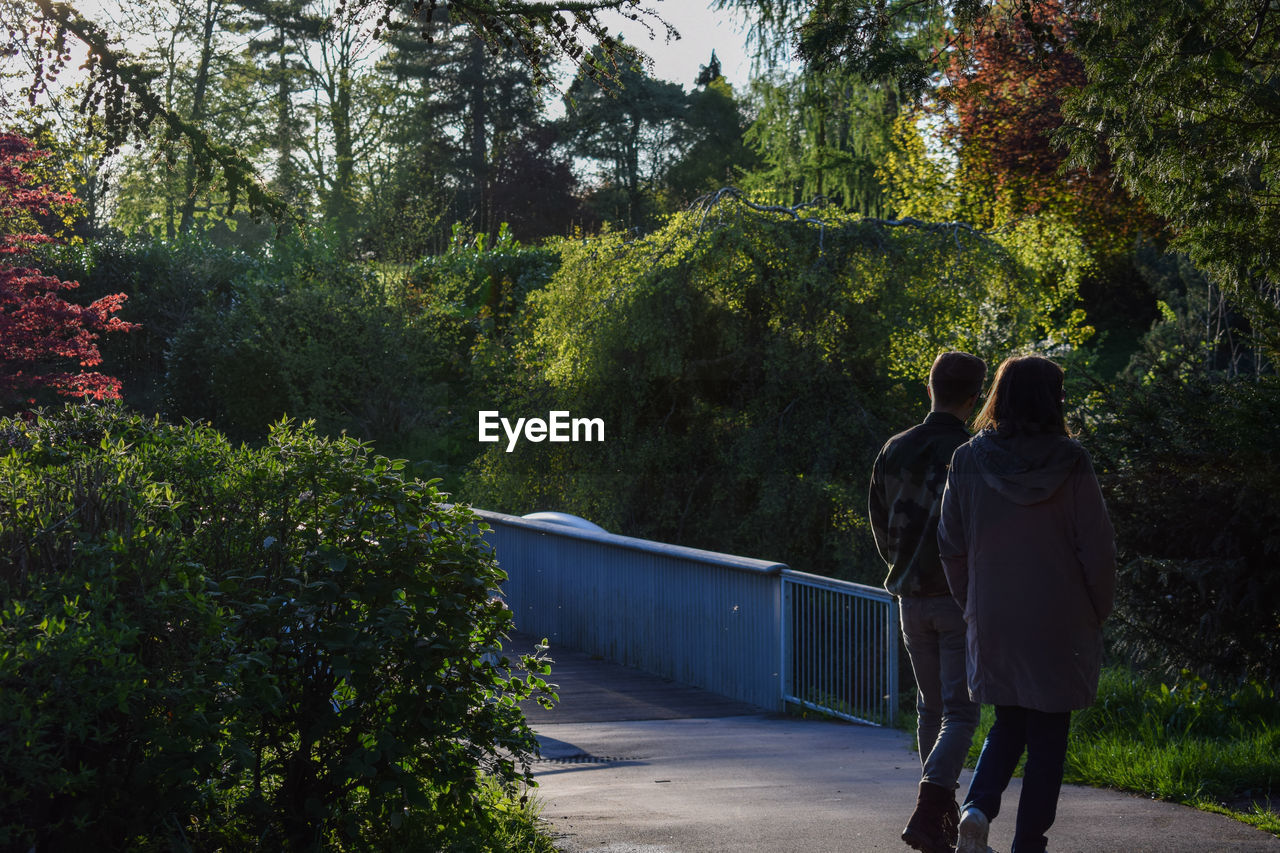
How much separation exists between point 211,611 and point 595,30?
4221mm

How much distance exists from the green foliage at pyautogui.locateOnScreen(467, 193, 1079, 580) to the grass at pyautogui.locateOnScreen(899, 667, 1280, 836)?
8011mm

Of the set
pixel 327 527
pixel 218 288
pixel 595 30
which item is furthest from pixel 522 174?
pixel 327 527

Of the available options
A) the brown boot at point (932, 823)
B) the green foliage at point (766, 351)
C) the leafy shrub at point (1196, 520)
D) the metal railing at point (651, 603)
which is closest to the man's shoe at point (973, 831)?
the brown boot at point (932, 823)

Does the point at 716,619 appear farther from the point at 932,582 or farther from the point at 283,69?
the point at 283,69

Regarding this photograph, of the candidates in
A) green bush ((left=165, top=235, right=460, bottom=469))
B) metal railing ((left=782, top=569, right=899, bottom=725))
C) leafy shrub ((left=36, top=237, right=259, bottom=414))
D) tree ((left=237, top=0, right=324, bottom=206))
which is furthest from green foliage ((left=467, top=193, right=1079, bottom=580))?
tree ((left=237, top=0, right=324, bottom=206))

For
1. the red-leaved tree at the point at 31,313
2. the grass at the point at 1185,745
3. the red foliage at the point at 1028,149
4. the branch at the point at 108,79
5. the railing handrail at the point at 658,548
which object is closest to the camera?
the grass at the point at 1185,745

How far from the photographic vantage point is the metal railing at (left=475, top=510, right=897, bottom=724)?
9.75m

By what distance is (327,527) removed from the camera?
184 inches

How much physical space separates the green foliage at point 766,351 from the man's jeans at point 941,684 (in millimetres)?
10633

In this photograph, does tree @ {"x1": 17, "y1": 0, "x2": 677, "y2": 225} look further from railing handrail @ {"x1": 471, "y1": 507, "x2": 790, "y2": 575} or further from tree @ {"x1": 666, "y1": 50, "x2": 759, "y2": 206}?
tree @ {"x1": 666, "y1": 50, "x2": 759, "y2": 206}

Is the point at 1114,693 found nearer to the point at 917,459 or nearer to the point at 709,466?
the point at 917,459

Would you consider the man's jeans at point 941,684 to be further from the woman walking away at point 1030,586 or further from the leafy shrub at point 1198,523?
the leafy shrub at point 1198,523

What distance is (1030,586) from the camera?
13.9 ft

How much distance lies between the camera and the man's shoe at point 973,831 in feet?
14.0
